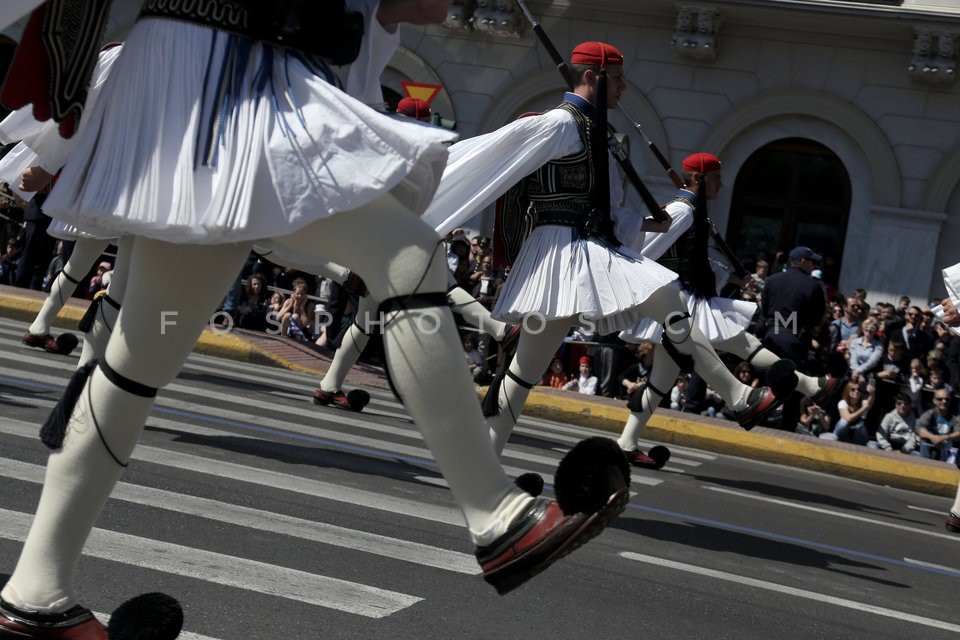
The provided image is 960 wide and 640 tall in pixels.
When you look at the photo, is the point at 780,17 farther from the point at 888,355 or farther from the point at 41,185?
the point at 41,185

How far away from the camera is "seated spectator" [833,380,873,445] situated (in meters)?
14.0

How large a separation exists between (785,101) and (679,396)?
302 inches

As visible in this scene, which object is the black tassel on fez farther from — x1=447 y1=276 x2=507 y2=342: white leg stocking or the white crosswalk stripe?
x1=447 y1=276 x2=507 y2=342: white leg stocking

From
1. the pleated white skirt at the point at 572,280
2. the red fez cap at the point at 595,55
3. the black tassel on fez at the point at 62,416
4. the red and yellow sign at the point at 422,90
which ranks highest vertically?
the red and yellow sign at the point at 422,90

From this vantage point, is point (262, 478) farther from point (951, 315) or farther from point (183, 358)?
point (951, 315)

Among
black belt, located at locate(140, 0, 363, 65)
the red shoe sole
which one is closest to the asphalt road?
the red shoe sole

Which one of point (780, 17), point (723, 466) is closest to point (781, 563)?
point (723, 466)

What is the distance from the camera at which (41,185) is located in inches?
136

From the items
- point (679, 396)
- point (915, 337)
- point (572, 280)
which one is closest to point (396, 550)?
point (572, 280)

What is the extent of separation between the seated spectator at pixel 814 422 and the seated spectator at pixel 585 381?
7.23 ft

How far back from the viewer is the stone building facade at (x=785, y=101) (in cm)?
2023

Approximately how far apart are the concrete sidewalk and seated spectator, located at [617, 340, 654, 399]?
83cm

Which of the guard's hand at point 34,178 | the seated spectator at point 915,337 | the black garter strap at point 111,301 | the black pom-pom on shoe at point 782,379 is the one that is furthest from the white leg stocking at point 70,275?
the seated spectator at point 915,337

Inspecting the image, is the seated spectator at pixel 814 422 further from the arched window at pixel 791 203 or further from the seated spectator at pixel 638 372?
the arched window at pixel 791 203
